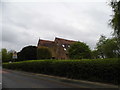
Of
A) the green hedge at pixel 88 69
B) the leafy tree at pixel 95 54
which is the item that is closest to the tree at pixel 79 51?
the leafy tree at pixel 95 54

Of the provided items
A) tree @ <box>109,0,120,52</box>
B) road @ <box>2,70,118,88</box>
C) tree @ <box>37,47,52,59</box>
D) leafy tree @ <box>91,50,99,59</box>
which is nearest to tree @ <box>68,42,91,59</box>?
leafy tree @ <box>91,50,99,59</box>

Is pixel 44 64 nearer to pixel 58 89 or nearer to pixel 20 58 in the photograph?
pixel 58 89

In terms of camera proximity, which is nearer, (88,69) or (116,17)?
(116,17)

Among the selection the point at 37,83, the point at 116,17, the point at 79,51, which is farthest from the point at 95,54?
the point at 37,83

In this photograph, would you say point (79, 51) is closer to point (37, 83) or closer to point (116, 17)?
point (116, 17)

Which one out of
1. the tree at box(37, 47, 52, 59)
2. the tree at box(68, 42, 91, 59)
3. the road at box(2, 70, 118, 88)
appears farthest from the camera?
the tree at box(68, 42, 91, 59)

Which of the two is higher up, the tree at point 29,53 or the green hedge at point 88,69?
the tree at point 29,53

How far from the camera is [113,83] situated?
11047 mm

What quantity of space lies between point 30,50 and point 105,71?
32553 millimetres

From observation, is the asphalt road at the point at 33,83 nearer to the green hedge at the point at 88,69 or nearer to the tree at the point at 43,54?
the green hedge at the point at 88,69

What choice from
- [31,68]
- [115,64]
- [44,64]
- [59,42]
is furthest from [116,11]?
[59,42]

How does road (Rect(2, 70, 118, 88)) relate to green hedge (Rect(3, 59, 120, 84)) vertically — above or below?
below

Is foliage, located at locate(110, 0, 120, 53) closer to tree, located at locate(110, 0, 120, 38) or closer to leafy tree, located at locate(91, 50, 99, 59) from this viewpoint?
tree, located at locate(110, 0, 120, 38)

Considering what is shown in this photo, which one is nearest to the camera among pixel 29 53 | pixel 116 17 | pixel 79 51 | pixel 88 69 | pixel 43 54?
pixel 116 17
